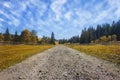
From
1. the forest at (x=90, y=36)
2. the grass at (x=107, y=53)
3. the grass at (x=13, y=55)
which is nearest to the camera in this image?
the grass at (x=13, y=55)

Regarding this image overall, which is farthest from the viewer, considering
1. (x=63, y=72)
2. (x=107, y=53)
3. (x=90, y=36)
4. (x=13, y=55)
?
(x=90, y=36)

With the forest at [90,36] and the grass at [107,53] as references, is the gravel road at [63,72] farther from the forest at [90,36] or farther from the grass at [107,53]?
the forest at [90,36]

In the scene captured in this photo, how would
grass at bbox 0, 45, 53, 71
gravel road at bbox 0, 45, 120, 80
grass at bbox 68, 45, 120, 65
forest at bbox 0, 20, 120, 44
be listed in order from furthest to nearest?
forest at bbox 0, 20, 120, 44
grass at bbox 68, 45, 120, 65
grass at bbox 0, 45, 53, 71
gravel road at bbox 0, 45, 120, 80

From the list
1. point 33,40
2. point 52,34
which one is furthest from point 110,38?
point 52,34

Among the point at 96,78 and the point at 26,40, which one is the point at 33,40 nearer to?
the point at 26,40

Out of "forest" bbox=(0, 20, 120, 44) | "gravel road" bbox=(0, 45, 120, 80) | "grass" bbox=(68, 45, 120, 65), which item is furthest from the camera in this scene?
"forest" bbox=(0, 20, 120, 44)

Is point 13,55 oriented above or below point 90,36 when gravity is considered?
below

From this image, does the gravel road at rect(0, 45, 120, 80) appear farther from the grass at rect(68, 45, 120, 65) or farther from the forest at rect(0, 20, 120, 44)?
the forest at rect(0, 20, 120, 44)

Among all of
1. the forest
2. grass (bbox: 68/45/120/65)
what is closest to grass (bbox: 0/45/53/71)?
grass (bbox: 68/45/120/65)

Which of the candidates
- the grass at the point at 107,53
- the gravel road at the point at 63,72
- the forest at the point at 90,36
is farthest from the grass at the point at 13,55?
the forest at the point at 90,36

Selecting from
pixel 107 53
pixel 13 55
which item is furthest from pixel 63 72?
pixel 13 55

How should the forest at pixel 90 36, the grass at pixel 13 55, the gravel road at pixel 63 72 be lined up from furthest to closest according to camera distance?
the forest at pixel 90 36 < the grass at pixel 13 55 < the gravel road at pixel 63 72

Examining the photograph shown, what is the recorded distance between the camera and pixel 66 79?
8219 mm

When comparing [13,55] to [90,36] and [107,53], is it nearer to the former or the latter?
[107,53]
